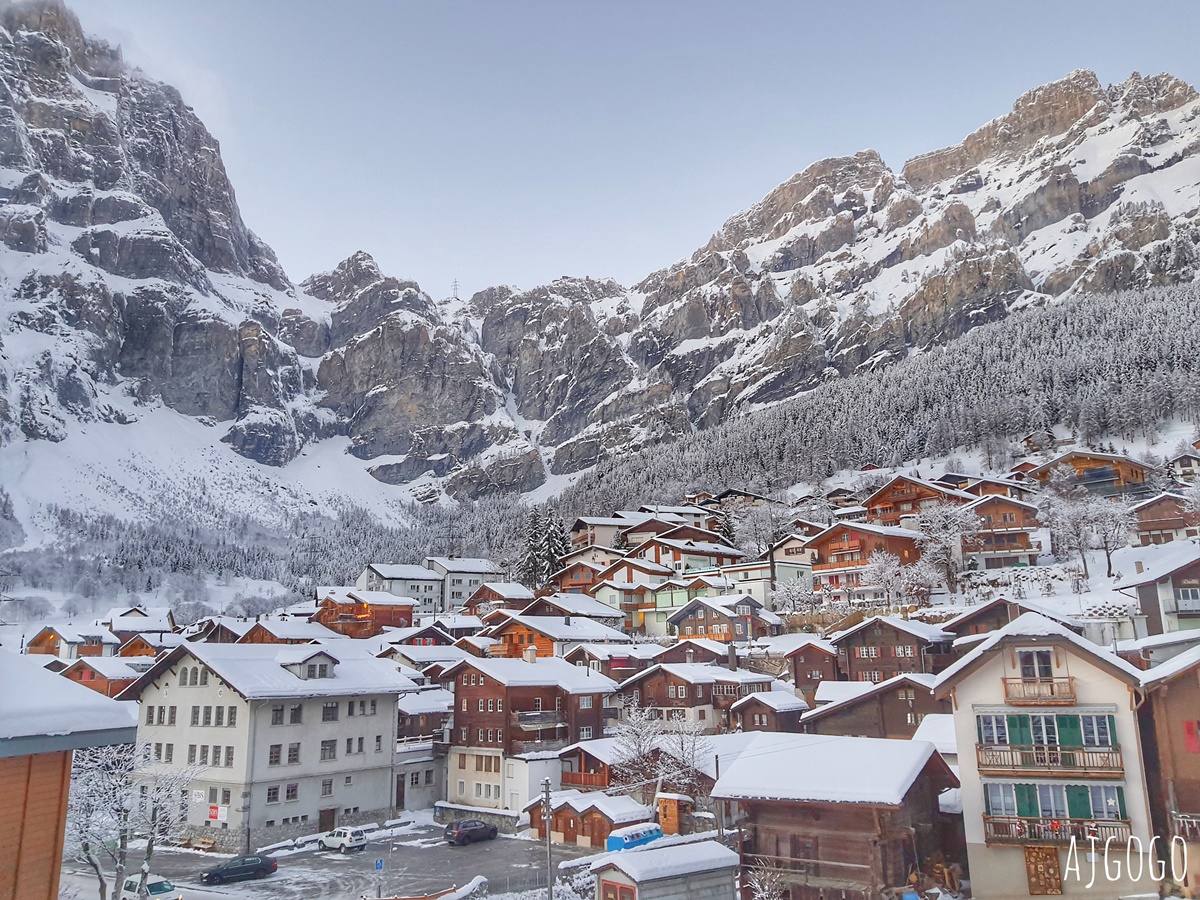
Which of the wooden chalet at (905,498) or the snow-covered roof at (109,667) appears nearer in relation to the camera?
the snow-covered roof at (109,667)

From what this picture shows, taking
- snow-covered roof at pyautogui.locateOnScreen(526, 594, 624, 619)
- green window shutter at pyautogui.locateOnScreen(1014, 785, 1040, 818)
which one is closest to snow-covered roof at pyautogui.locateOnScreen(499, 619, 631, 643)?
snow-covered roof at pyautogui.locateOnScreen(526, 594, 624, 619)

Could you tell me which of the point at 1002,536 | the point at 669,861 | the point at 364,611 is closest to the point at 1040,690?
the point at 669,861

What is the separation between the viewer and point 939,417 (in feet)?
504

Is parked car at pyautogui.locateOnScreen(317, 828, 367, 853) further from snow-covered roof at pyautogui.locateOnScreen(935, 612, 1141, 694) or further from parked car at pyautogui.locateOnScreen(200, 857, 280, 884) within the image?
snow-covered roof at pyautogui.locateOnScreen(935, 612, 1141, 694)

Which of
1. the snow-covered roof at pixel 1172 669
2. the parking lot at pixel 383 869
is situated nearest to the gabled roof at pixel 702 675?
the parking lot at pixel 383 869

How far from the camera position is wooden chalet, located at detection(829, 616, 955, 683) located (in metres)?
54.3

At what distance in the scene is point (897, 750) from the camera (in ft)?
111

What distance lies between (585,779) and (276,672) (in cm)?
1933

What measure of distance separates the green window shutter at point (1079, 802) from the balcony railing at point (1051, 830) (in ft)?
0.70

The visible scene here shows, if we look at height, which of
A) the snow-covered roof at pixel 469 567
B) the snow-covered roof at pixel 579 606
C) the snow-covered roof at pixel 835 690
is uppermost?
the snow-covered roof at pixel 469 567

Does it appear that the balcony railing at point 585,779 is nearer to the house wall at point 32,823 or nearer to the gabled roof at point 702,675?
the gabled roof at point 702,675

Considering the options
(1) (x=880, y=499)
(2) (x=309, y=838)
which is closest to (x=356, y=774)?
(2) (x=309, y=838)

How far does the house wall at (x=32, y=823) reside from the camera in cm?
626

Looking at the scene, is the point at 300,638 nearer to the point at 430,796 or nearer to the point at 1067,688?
the point at 430,796
